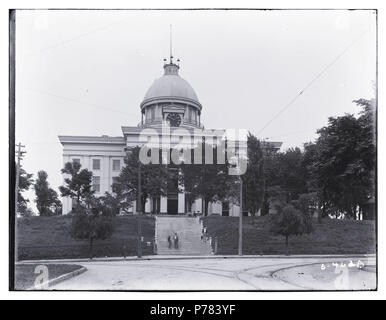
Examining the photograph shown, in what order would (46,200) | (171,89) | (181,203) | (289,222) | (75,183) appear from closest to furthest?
(289,222), (75,183), (46,200), (181,203), (171,89)

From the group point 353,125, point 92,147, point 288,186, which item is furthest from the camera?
point 92,147

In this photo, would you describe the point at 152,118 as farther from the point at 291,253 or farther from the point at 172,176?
the point at 291,253

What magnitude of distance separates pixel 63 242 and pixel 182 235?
8075 millimetres

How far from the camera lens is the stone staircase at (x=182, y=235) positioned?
27438mm

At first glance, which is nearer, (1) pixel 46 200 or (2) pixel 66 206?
(1) pixel 46 200

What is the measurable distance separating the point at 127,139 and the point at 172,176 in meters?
8.24

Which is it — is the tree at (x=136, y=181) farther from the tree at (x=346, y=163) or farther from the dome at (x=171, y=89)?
the tree at (x=346, y=163)

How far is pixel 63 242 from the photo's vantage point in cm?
2775

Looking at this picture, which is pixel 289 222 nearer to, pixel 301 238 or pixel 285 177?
pixel 301 238

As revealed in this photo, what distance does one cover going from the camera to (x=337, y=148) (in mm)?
15125

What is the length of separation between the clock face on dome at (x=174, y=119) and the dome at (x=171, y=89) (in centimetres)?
240

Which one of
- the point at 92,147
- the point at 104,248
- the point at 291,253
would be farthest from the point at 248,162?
the point at 92,147

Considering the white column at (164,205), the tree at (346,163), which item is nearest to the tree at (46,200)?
the white column at (164,205)

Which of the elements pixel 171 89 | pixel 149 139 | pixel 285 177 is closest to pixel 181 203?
pixel 149 139
